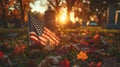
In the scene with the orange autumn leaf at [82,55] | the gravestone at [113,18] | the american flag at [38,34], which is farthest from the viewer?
the gravestone at [113,18]

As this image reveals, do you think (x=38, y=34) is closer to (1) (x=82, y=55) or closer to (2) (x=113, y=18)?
(1) (x=82, y=55)

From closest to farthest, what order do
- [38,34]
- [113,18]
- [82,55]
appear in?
[82,55], [38,34], [113,18]

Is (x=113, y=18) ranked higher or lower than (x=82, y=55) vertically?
lower

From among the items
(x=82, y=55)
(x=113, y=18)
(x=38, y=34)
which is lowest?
(x=113, y=18)

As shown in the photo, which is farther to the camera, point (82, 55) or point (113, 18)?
point (113, 18)

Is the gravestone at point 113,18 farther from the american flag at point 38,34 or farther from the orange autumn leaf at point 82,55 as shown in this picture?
the orange autumn leaf at point 82,55

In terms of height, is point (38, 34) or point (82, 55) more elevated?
point (38, 34)

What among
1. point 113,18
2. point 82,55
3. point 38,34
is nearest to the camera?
point 82,55

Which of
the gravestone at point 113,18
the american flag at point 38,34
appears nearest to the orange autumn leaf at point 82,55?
the american flag at point 38,34

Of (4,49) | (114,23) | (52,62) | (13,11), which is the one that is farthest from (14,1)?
(52,62)

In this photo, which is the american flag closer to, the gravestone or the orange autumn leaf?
the orange autumn leaf

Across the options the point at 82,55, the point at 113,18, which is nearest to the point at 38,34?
the point at 82,55

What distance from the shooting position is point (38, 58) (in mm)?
9242

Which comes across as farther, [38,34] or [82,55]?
[38,34]
